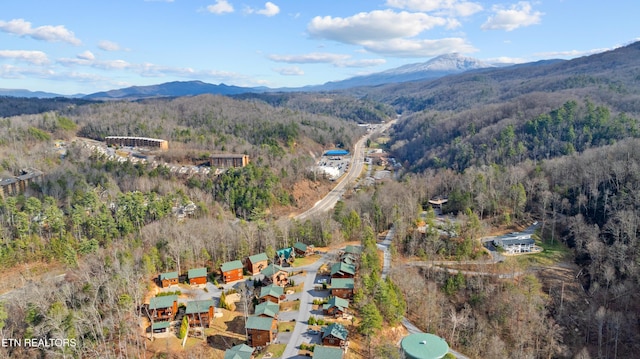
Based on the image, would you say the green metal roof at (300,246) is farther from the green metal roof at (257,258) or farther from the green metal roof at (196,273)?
the green metal roof at (196,273)

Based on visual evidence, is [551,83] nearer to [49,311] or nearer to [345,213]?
[345,213]

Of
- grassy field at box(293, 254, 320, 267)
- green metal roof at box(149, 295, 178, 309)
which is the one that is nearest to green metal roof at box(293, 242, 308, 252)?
grassy field at box(293, 254, 320, 267)

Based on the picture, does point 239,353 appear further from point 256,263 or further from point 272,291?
point 256,263

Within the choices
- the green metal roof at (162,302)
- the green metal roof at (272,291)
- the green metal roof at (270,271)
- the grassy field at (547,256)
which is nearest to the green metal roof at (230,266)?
the green metal roof at (270,271)

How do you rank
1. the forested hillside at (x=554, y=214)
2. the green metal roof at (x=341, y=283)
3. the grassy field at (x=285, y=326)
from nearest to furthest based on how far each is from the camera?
the grassy field at (x=285, y=326) → the forested hillside at (x=554, y=214) → the green metal roof at (x=341, y=283)

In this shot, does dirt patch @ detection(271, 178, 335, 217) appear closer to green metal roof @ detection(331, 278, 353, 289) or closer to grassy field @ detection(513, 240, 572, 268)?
green metal roof @ detection(331, 278, 353, 289)

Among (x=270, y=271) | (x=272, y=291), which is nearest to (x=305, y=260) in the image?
(x=270, y=271)

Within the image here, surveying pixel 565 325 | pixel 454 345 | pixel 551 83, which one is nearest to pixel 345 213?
pixel 454 345
